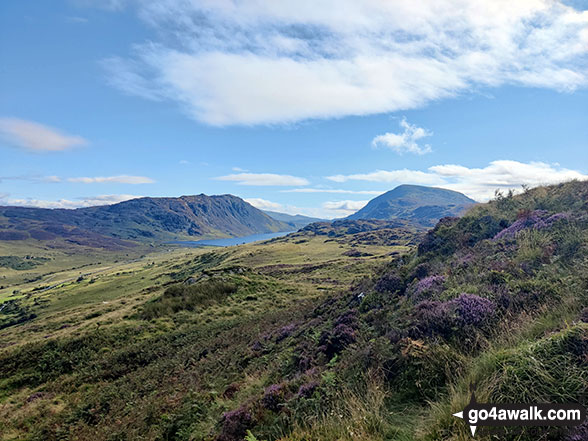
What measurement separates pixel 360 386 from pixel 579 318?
4.77m

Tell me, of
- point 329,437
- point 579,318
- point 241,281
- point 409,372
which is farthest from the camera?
point 241,281

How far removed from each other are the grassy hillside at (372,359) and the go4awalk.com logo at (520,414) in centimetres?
13

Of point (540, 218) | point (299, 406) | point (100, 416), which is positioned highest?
point (540, 218)

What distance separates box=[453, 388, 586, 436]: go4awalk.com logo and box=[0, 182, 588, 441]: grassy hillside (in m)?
0.13

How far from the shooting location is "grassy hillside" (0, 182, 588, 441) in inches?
197

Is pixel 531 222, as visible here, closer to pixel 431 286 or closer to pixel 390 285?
pixel 390 285

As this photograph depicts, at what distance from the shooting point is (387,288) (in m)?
16.9

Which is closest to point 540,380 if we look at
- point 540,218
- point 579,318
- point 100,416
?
point 579,318

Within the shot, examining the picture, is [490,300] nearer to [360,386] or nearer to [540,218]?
[360,386]

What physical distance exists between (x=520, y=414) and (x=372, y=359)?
3532 millimetres

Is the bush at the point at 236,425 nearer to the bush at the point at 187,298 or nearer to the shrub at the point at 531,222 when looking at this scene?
the shrub at the point at 531,222

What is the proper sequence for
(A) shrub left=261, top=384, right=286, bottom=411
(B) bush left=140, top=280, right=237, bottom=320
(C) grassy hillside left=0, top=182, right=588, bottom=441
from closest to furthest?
(C) grassy hillside left=0, top=182, right=588, bottom=441, (A) shrub left=261, top=384, right=286, bottom=411, (B) bush left=140, top=280, right=237, bottom=320

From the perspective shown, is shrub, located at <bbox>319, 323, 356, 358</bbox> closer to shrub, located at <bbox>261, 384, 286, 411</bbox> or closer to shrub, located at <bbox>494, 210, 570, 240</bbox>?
shrub, located at <bbox>261, 384, 286, 411</bbox>

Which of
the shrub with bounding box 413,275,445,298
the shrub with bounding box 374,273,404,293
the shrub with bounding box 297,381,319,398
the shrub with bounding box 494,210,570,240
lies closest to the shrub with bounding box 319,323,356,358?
the shrub with bounding box 297,381,319,398
